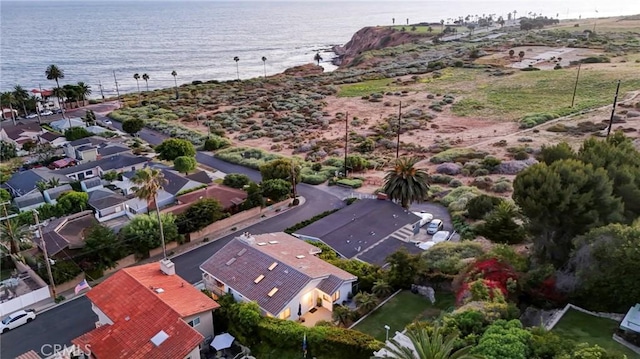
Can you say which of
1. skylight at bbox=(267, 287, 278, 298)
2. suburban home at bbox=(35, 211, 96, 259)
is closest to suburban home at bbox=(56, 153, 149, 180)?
suburban home at bbox=(35, 211, 96, 259)

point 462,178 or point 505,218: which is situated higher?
point 505,218

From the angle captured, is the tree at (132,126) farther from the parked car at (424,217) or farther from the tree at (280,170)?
the parked car at (424,217)

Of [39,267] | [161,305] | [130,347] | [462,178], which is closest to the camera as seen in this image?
[130,347]

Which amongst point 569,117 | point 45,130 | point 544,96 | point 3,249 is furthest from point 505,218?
point 45,130

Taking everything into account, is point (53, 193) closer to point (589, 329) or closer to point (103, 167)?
point (103, 167)

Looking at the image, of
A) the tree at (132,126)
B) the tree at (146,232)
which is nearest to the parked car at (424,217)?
the tree at (146,232)

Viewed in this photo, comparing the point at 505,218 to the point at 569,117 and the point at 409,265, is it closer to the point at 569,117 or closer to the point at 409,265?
the point at 409,265
